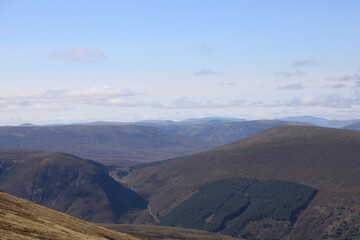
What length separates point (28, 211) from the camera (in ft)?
298

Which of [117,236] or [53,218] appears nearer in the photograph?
[53,218]

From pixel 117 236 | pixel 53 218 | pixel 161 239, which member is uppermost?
pixel 53 218

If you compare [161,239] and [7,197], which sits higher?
[7,197]

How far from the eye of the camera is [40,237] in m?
67.8

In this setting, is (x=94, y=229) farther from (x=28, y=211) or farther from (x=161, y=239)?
(x=161, y=239)

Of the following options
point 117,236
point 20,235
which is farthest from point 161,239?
point 20,235

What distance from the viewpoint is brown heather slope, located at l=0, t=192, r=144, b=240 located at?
218 feet

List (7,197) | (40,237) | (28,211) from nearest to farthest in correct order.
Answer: (40,237), (28,211), (7,197)

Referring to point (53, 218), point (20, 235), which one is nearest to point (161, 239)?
point (53, 218)

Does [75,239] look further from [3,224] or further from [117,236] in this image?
[117,236]

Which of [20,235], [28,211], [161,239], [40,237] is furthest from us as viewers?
[161,239]

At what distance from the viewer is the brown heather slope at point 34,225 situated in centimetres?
6650

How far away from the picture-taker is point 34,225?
75938 mm

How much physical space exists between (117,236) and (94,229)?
18.6ft
